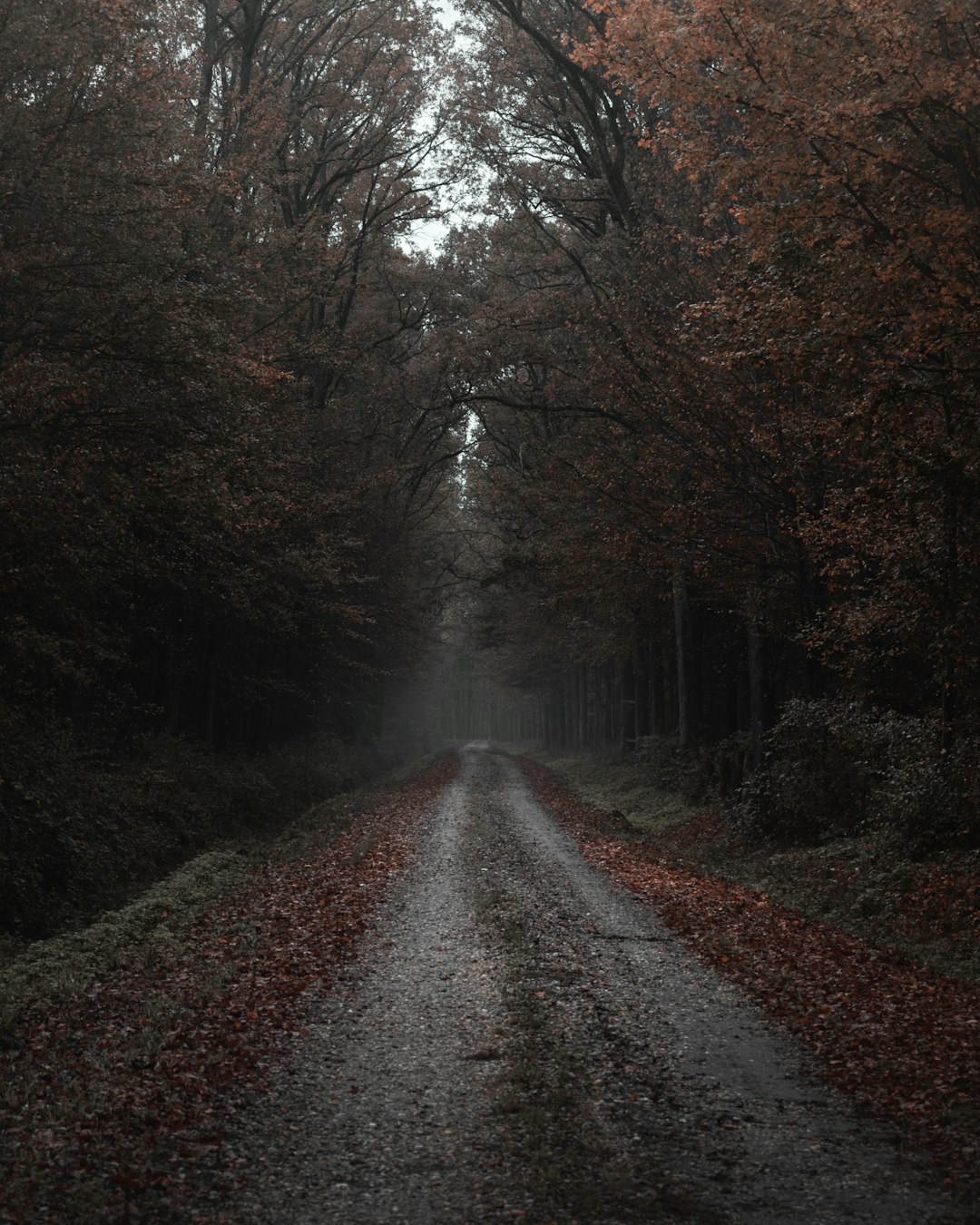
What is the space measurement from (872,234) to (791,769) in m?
8.67

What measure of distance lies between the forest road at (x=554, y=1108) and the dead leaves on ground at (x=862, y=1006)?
0.26 meters

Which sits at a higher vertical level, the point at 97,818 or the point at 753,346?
the point at 753,346

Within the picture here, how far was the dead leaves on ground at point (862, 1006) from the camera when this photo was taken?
19.1ft

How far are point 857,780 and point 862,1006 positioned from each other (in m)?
7.67

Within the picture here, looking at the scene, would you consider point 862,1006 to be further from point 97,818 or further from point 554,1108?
point 97,818

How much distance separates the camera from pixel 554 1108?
591cm

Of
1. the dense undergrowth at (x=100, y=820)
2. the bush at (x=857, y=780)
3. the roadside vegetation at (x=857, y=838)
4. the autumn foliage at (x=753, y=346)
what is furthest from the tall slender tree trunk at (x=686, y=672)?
the dense undergrowth at (x=100, y=820)

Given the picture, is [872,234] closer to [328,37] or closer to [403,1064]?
[403,1064]

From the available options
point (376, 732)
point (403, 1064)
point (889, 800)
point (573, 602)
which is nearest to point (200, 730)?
point (573, 602)

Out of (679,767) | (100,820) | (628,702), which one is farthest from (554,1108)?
(628,702)

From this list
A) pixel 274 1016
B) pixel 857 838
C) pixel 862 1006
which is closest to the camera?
pixel 274 1016

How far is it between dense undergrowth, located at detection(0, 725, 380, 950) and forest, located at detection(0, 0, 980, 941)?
72 mm

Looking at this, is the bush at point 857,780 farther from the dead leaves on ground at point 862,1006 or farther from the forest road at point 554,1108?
the forest road at point 554,1108

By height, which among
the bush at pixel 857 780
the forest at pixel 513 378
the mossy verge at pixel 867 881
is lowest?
the mossy verge at pixel 867 881
